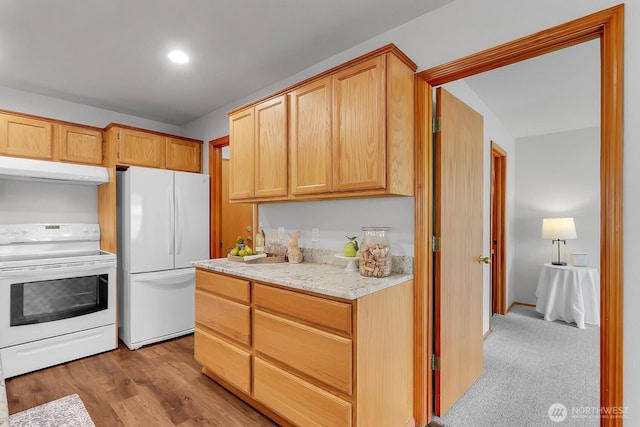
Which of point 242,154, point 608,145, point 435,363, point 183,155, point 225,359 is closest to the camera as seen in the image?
point 608,145

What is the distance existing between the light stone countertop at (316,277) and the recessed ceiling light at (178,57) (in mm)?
1633

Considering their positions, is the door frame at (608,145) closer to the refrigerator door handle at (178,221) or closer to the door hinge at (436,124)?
the door hinge at (436,124)

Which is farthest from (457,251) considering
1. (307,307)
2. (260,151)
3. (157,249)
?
(157,249)

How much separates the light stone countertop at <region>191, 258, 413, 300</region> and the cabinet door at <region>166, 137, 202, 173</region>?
168 centimetres

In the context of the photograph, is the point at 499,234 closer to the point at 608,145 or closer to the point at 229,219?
the point at 608,145

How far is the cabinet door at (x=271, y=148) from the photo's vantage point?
7.77 ft

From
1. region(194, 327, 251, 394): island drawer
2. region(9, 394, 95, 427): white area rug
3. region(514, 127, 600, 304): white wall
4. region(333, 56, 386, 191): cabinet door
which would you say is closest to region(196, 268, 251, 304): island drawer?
region(194, 327, 251, 394): island drawer

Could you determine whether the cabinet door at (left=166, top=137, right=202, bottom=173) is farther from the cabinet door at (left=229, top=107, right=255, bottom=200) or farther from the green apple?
the green apple

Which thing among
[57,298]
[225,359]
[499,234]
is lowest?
[225,359]

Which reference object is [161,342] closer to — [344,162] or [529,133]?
[344,162]

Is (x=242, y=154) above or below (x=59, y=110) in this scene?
below

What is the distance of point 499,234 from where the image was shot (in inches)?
167

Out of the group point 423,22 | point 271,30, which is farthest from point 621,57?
point 271,30

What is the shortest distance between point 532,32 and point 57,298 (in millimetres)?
3967
